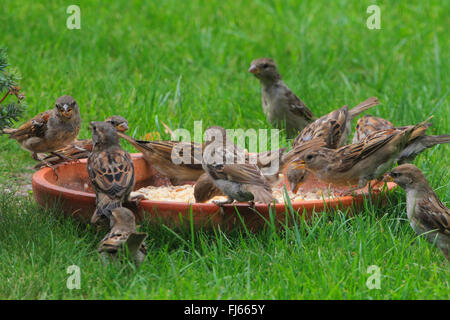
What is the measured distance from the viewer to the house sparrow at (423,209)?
505cm

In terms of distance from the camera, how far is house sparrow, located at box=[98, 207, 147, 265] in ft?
14.7

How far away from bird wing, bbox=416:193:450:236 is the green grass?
187mm

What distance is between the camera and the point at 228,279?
14.6 feet

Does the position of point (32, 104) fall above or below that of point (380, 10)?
below

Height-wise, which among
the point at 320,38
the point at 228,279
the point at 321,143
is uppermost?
the point at 320,38

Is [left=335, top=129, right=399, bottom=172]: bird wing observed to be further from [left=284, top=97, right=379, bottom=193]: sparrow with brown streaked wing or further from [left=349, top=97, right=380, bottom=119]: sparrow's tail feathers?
[left=349, top=97, right=380, bottom=119]: sparrow's tail feathers

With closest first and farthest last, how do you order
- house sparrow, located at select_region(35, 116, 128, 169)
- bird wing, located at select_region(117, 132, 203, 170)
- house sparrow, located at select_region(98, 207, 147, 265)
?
1. house sparrow, located at select_region(98, 207, 147, 265)
2. bird wing, located at select_region(117, 132, 203, 170)
3. house sparrow, located at select_region(35, 116, 128, 169)

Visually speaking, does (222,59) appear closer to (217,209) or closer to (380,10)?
(380,10)

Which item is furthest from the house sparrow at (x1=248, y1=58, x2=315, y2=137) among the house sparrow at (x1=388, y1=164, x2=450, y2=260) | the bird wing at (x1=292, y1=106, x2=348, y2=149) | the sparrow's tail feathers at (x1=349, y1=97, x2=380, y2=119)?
the house sparrow at (x1=388, y1=164, x2=450, y2=260)

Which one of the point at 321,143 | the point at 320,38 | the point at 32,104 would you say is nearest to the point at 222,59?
the point at 320,38

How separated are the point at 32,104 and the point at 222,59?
312cm

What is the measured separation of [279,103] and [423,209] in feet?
11.3

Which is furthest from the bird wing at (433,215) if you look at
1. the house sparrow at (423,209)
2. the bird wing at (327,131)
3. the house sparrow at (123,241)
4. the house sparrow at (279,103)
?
the house sparrow at (279,103)

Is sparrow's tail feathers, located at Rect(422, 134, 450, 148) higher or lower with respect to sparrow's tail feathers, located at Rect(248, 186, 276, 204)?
higher
